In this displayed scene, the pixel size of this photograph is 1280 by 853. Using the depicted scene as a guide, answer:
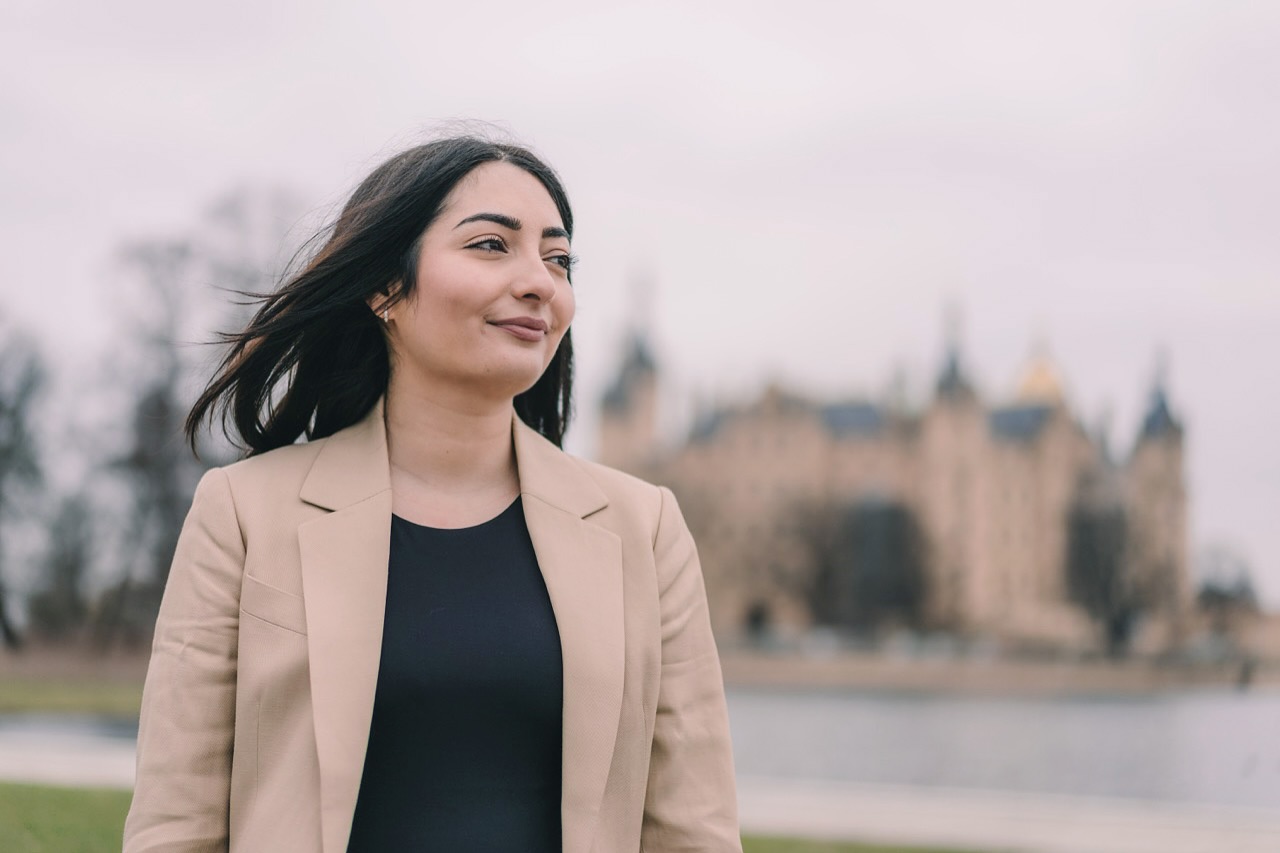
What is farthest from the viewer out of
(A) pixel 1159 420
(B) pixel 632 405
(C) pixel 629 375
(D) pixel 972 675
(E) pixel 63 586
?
(C) pixel 629 375

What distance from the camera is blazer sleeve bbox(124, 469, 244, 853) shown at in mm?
1743

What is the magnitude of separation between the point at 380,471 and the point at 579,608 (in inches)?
12.6

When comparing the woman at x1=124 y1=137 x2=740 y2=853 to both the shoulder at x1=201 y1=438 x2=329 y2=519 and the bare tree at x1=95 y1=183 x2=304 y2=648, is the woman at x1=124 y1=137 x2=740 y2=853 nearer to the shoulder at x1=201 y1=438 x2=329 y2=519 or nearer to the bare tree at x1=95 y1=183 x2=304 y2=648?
the shoulder at x1=201 y1=438 x2=329 y2=519

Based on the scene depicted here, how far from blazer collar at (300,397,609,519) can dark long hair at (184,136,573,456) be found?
8 centimetres

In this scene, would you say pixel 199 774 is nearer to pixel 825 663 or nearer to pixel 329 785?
pixel 329 785

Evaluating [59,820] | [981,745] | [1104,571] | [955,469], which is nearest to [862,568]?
[1104,571]

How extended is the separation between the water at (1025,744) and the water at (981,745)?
3 cm

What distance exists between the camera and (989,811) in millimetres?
9609

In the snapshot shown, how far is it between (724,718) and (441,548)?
1.45 ft

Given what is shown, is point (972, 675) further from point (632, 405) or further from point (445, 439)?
point (445, 439)

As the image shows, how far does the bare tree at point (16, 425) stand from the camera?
25.9m

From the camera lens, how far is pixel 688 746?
1.94 metres

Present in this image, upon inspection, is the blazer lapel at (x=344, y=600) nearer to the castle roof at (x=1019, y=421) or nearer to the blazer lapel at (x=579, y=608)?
the blazer lapel at (x=579, y=608)

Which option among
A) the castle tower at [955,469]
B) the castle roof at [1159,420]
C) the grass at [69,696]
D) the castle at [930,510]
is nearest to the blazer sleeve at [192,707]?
the grass at [69,696]
